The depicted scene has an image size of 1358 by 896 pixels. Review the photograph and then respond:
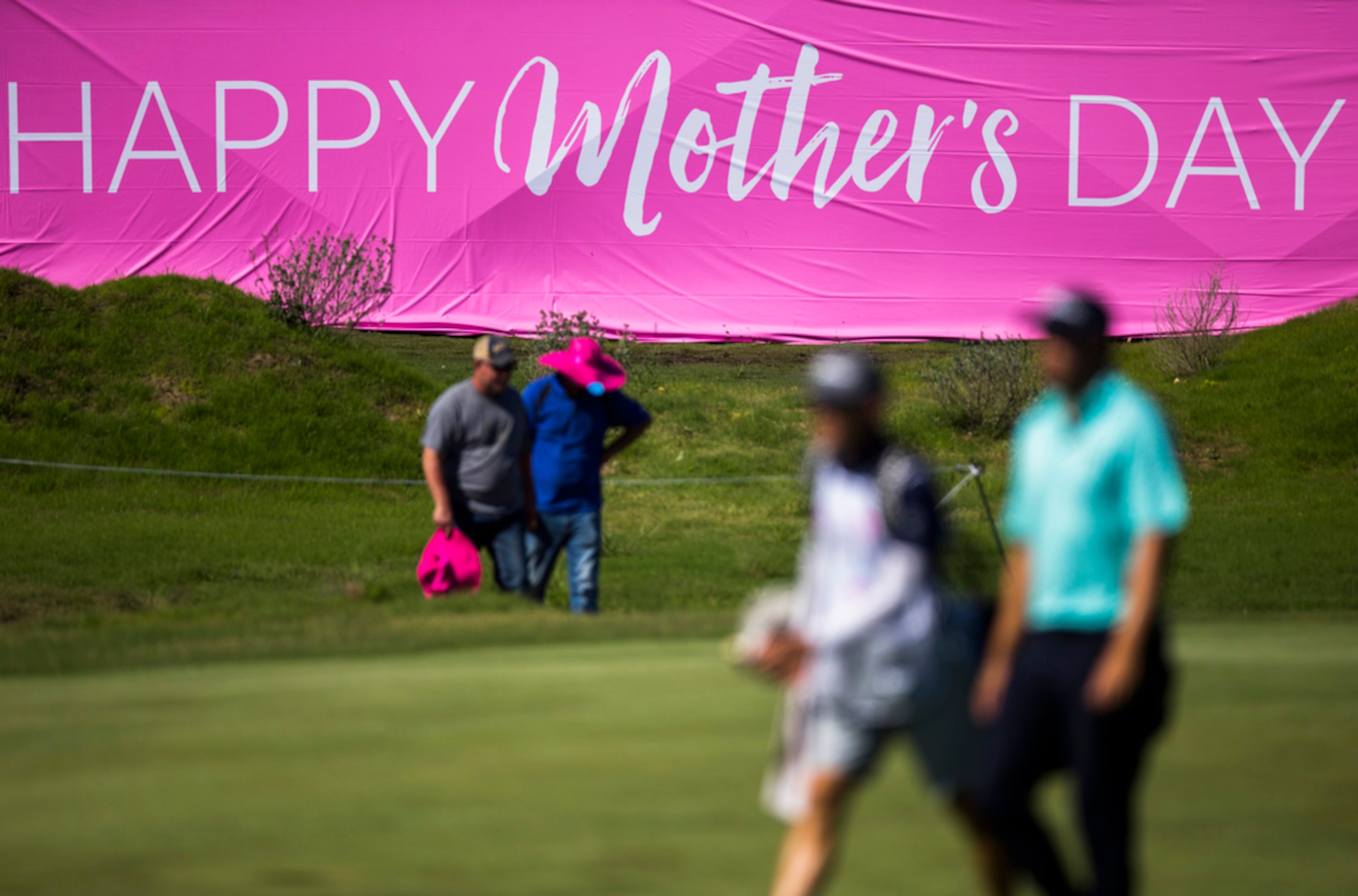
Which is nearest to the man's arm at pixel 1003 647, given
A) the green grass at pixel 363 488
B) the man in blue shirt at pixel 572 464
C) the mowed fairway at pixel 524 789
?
the mowed fairway at pixel 524 789

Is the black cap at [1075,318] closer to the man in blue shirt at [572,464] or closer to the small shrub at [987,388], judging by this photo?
the man in blue shirt at [572,464]

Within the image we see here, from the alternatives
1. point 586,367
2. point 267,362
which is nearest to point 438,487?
point 586,367

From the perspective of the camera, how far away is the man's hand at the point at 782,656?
3.86 meters

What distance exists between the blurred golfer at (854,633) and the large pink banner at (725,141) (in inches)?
997

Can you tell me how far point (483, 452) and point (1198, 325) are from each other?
19.4 m

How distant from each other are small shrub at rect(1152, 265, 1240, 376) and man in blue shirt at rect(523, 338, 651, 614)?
1783 cm

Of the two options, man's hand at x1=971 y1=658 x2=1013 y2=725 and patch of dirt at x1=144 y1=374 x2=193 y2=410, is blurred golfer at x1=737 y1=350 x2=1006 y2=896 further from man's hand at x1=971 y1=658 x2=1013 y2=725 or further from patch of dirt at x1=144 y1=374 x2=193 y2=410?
patch of dirt at x1=144 y1=374 x2=193 y2=410

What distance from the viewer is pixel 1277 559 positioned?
14.7 metres

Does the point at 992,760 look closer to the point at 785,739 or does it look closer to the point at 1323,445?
the point at 785,739

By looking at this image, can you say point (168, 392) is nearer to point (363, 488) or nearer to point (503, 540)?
point (363, 488)

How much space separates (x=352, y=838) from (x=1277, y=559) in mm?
12376

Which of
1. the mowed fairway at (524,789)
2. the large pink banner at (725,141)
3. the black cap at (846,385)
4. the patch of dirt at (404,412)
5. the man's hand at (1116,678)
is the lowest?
the mowed fairway at (524,789)

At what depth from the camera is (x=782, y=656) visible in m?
3.87

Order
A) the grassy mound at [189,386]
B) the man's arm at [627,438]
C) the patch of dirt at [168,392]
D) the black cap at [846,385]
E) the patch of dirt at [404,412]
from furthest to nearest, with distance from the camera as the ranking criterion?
1. the patch of dirt at [404,412]
2. the patch of dirt at [168,392]
3. the grassy mound at [189,386]
4. the man's arm at [627,438]
5. the black cap at [846,385]
